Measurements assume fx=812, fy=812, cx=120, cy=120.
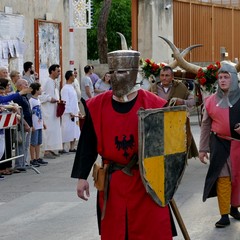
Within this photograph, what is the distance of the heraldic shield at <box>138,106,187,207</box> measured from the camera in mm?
6031

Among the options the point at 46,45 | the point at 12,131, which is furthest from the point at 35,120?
the point at 46,45

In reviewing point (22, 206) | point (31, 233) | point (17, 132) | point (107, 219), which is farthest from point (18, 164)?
point (107, 219)

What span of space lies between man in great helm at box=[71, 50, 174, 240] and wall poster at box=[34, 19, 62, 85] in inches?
517

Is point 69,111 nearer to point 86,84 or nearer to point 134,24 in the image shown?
point 86,84

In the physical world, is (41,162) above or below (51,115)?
below

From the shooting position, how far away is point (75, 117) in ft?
56.4

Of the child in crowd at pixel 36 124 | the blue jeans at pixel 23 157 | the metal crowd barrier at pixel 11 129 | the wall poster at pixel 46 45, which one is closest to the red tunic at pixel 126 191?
the metal crowd barrier at pixel 11 129

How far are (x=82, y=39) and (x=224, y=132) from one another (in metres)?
14.0

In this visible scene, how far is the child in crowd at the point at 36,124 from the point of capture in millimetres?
14766

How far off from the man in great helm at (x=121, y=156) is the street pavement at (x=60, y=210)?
243cm

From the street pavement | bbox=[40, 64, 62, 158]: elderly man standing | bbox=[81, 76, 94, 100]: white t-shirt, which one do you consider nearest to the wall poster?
bbox=[81, 76, 94, 100]: white t-shirt

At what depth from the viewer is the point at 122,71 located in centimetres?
627

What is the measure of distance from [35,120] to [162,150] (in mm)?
8756

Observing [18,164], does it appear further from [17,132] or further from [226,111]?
[226,111]
